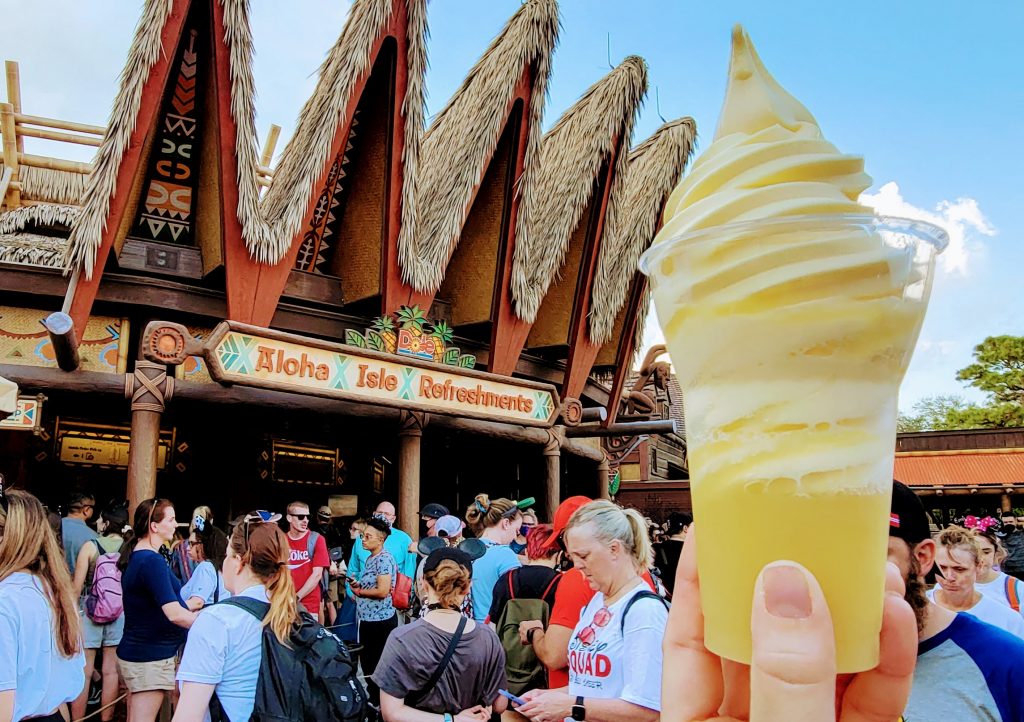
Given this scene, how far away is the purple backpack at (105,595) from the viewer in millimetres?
5047

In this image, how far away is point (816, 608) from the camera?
2.66 feet

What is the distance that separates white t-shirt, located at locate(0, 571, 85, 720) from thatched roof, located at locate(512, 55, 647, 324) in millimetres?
8154

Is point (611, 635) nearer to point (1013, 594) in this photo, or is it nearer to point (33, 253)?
point (1013, 594)

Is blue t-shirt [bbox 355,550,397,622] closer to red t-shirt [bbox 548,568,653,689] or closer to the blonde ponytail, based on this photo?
red t-shirt [bbox 548,568,653,689]

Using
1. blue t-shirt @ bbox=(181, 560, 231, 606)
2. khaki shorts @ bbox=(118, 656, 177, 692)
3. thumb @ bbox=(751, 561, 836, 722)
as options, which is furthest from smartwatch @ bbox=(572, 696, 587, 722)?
blue t-shirt @ bbox=(181, 560, 231, 606)

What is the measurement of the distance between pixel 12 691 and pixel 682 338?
268 cm

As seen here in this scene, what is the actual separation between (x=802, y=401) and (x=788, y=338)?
78 mm

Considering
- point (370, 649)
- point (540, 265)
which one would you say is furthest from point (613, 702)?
point (540, 265)

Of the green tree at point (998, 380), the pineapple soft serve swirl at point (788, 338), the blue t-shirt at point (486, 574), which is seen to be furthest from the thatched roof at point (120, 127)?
the green tree at point (998, 380)

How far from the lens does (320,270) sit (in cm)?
1030

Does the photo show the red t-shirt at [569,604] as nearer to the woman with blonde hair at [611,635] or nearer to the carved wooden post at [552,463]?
the woman with blonde hair at [611,635]

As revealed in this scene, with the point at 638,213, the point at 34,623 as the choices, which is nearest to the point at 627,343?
the point at 638,213

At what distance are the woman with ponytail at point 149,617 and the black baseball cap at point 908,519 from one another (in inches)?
144

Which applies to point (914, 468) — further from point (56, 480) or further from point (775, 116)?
point (775, 116)
